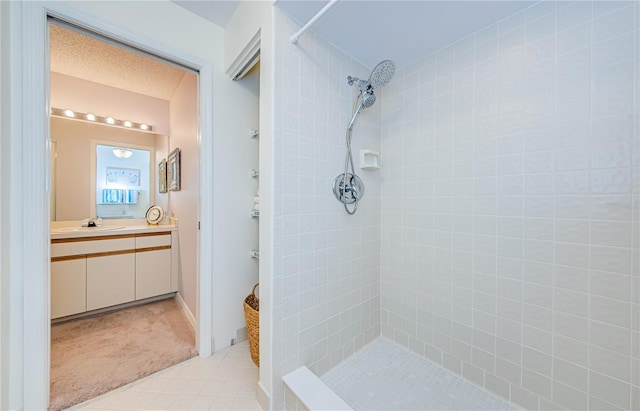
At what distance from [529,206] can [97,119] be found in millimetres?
3878

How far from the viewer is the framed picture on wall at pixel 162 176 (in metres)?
2.83

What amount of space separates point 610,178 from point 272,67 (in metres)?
1.58

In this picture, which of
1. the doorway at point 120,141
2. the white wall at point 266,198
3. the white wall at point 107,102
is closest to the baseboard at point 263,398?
the white wall at point 266,198

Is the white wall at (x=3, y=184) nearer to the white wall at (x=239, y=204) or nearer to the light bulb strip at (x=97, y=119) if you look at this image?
the white wall at (x=239, y=204)

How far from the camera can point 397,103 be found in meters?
1.69

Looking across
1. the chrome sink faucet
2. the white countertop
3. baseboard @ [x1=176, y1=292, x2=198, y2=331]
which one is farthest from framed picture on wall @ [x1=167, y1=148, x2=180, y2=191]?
baseboard @ [x1=176, y1=292, x2=198, y2=331]

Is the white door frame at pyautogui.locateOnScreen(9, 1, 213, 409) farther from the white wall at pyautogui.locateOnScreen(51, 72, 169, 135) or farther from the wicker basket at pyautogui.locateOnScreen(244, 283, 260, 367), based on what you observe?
the white wall at pyautogui.locateOnScreen(51, 72, 169, 135)

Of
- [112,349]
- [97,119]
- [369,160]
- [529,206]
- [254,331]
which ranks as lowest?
[112,349]

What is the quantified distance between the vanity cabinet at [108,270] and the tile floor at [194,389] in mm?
1341

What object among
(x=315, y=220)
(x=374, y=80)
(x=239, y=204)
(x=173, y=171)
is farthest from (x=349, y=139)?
(x=173, y=171)

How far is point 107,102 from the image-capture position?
8.37 ft

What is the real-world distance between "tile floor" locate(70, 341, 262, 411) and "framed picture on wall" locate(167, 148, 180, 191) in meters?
1.72

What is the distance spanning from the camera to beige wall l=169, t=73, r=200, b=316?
203cm

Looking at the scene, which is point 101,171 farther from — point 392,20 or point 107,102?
point 392,20
